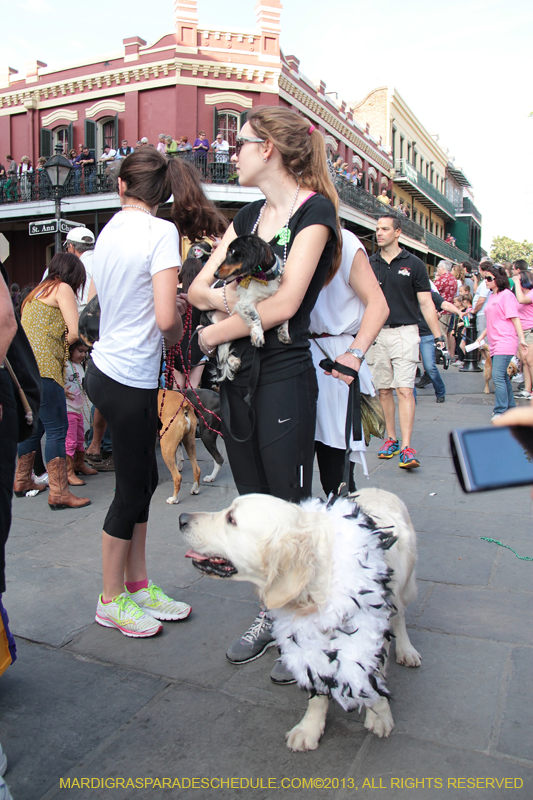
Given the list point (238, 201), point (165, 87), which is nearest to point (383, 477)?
point (238, 201)

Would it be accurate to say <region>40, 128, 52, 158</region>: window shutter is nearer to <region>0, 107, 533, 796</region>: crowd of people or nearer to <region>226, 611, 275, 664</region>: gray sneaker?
<region>0, 107, 533, 796</region>: crowd of people

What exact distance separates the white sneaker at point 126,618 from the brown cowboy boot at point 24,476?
2.59 m

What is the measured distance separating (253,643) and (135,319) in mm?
1548

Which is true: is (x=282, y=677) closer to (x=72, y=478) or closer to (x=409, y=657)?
(x=409, y=657)

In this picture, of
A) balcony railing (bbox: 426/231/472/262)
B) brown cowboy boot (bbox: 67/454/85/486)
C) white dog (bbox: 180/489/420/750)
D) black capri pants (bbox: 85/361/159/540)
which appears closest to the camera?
white dog (bbox: 180/489/420/750)

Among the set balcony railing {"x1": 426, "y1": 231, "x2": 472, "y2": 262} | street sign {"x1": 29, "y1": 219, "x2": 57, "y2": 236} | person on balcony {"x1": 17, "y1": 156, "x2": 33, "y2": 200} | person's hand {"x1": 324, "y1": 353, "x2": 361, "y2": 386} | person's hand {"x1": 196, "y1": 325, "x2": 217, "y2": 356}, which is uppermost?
balcony railing {"x1": 426, "y1": 231, "x2": 472, "y2": 262}

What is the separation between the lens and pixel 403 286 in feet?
20.1

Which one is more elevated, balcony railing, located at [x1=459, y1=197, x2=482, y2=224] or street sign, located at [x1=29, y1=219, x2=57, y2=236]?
balcony railing, located at [x1=459, y1=197, x2=482, y2=224]

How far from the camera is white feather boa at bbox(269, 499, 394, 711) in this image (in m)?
1.85

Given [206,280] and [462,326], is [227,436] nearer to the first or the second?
[206,280]

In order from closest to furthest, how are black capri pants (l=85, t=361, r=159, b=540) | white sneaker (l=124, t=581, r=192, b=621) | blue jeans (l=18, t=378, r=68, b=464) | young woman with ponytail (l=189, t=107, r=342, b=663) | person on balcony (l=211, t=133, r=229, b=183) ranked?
young woman with ponytail (l=189, t=107, r=342, b=663) → black capri pants (l=85, t=361, r=159, b=540) → white sneaker (l=124, t=581, r=192, b=621) → blue jeans (l=18, t=378, r=68, b=464) → person on balcony (l=211, t=133, r=229, b=183)

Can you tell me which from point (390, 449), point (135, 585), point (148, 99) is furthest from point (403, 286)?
point (148, 99)

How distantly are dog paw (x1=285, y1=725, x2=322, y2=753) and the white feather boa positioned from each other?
0.65ft

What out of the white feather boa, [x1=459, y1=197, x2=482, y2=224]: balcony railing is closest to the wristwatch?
the white feather boa
